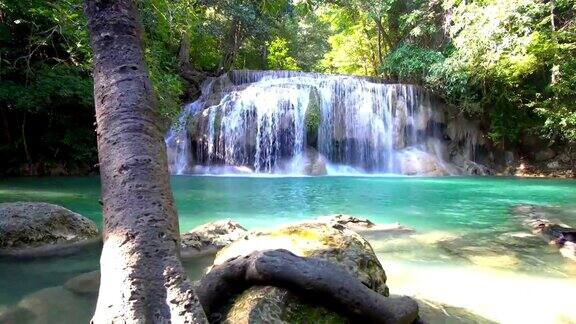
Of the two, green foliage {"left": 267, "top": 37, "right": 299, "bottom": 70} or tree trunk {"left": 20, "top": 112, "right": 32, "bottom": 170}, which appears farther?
green foliage {"left": 267, "top": 37, "right": 299, "bottom": 70}

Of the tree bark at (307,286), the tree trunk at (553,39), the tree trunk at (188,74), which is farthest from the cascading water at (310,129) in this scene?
the tree bark at (307,286)

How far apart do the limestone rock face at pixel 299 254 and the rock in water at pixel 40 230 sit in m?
3.16

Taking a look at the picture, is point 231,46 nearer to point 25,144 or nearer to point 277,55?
point 277,55

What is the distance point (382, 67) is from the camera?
22.7m

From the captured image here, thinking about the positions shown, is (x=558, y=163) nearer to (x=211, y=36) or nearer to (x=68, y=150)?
(x=211, y=36)

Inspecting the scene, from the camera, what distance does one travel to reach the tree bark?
231 cm

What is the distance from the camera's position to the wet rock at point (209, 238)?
5.52m

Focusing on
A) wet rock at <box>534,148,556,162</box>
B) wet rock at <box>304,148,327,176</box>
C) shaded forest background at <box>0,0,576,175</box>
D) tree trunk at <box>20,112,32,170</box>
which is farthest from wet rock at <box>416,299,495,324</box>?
wet rock at <box>534,148,556,162</box>

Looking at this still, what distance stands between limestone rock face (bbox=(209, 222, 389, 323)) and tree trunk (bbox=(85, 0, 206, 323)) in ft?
2.11

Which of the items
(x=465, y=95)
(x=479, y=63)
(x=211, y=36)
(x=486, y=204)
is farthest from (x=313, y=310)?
(x=211, y=36)

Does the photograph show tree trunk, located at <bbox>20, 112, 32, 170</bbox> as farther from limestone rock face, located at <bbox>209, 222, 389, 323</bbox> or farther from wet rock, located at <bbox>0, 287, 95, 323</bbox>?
limestone rock face, located at <bbox>209, 222, 389, 323</bbox>

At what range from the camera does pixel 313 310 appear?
91.7 inches

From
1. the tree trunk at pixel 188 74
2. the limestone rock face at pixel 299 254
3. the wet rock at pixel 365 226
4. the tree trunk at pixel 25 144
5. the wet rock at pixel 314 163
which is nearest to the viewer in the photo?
the limestone rock face at pixel 299 254

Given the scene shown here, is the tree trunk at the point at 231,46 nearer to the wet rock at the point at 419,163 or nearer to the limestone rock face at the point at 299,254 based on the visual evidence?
the wet rock at the point at 419,163
